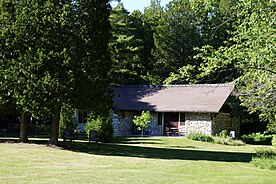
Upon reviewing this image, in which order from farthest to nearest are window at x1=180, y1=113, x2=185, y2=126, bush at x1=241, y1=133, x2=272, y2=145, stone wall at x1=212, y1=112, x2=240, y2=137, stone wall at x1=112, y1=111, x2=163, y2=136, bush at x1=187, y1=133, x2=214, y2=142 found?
stone wall at x1=112, y1=111, x2=163, y2=136
window at x1=180, y1=113, x2=185, y2=126
stone wall at x1=212, y1=112, x2=240, y2=137
bush at x1=241, y1=133, x2=272, y2=145
bush at x1=187, y1=133, x2=214, y2=142

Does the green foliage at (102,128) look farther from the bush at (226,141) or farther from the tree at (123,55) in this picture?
the tree at (123,55)

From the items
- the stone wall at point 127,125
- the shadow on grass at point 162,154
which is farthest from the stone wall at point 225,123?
the shadow on grass at point 162,154

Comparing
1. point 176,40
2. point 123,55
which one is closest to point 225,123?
point 176,40

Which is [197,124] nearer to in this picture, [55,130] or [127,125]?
[127,125]

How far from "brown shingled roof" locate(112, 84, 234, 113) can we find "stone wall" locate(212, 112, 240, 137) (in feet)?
5.09

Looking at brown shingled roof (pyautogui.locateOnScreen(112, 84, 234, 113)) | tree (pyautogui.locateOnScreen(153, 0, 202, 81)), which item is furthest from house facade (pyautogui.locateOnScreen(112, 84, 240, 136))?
tree (pyautogui.locateOnScreen(153, 0, 202, 81))

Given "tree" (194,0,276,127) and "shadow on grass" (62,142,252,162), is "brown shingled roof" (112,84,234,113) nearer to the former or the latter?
"shadow on grass" (62,142,252,162)

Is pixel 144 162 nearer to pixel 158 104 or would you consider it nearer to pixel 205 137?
pixel 205 137

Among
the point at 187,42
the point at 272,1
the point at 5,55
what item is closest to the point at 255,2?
the point at 272,1

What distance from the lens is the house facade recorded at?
35312mm

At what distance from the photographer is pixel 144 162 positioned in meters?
16.5

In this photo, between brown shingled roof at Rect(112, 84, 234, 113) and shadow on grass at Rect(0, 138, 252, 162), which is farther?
brown shingled roof at Rect(112, 84, 234, 113)

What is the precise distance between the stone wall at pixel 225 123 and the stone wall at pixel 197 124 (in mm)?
510

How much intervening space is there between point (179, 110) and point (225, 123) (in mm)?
4479
